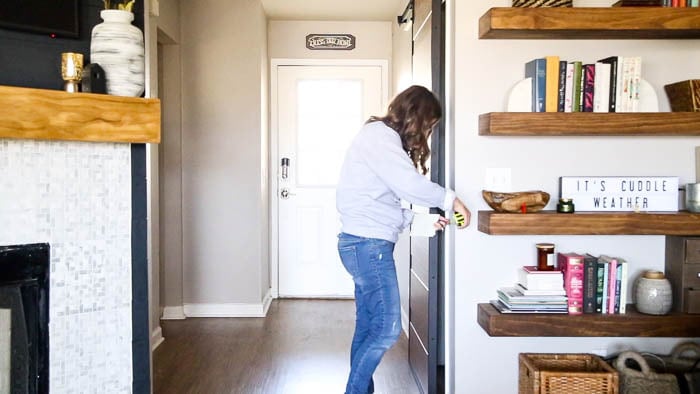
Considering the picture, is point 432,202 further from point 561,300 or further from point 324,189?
point 324,189

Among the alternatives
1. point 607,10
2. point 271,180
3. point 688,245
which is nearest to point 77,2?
Result: point 607,10

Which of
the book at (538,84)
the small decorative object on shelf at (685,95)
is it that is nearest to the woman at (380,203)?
the book at (538,84)

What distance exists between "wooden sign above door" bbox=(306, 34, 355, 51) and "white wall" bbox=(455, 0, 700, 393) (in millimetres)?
2784

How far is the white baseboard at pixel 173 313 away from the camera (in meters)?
4.40

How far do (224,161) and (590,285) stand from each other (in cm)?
Answer: 290

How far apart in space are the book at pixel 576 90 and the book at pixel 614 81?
4.7 inches

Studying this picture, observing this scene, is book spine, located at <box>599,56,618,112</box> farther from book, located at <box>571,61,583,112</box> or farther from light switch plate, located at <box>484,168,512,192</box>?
light switch plate, located at <box>484,168,512,192</box>

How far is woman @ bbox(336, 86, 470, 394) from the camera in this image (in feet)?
7.52

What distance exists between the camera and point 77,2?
80.8 inches

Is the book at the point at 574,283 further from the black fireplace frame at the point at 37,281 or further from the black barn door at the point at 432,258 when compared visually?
the black fireplace frame at the point at 37,281

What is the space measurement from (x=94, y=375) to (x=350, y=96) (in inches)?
139

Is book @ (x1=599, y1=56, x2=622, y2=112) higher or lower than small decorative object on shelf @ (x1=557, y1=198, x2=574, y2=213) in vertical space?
higher

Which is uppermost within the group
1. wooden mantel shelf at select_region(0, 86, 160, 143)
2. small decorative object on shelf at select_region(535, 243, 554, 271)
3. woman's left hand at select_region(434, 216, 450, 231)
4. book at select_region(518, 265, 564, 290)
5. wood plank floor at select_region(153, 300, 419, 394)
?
wooden mantel shelf at select_region(0, 86, 160, 143)

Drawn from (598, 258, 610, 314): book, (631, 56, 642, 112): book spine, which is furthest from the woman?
(631, 56, 642, 112): book spine
